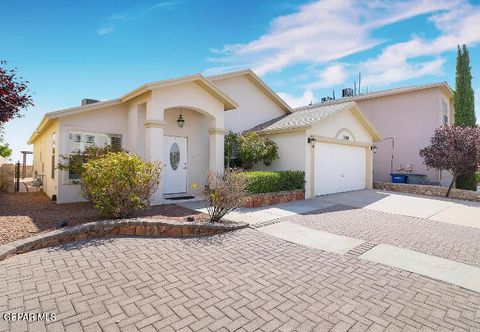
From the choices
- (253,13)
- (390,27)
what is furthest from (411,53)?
(253,13)

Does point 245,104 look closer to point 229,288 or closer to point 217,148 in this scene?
point 217,148

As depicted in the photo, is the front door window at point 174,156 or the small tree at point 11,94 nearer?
the small tree at point 11,94

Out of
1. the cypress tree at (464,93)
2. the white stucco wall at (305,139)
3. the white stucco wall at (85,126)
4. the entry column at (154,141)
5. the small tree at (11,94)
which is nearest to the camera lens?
the small tree at (11,94)

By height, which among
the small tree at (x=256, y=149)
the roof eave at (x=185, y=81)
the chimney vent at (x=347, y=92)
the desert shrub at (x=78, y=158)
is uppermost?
the chimney vent at (x=347, y=92)

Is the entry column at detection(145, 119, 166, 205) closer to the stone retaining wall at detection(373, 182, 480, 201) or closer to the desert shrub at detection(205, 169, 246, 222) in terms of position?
the desert shrub at detection(205, 169, 246, 222)

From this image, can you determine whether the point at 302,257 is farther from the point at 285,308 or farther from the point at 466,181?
the point at 466,181

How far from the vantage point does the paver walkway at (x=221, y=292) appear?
3.19 meters

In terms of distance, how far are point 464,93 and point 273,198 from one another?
15667 mm

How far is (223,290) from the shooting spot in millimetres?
3924

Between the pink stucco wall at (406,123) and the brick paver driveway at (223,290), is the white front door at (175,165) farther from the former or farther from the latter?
the pink stucco wall at (406,123)

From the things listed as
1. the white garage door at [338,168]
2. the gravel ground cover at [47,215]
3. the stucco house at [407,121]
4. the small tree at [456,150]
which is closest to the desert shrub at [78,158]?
the gravel ground cover at [47,215]

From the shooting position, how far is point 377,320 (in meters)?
3.29

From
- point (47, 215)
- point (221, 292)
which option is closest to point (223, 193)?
point (221, 292)

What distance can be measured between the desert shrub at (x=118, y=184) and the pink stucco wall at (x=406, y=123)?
58.6 ft
